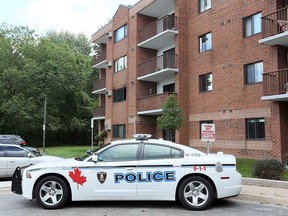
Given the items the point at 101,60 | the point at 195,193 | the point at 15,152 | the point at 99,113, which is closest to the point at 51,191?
the point at 195,193

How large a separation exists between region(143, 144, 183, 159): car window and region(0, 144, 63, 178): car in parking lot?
5.71m

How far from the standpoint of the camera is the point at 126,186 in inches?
283

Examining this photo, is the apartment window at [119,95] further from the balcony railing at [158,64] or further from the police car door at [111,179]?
the police car door at [111,179]

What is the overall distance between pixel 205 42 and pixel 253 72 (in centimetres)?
461

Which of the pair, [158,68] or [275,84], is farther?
[158,68]

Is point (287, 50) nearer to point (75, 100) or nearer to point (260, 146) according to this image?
point (260, 146)

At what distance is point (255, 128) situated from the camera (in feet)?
57.9

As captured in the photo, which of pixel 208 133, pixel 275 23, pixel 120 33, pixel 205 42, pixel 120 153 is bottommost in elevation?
pixel 120 153

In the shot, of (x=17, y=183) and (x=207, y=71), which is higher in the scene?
(x=207, y=71)

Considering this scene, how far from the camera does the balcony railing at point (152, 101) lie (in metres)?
22.6

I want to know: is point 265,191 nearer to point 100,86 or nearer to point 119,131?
point 119,131

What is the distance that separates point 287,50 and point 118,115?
A: 52.5 ft

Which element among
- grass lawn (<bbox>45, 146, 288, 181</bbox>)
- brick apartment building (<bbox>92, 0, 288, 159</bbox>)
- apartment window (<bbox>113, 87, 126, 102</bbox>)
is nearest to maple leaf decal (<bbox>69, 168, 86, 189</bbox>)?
grass lawn (<bbox>45, 146, 288, 181</bbox>)

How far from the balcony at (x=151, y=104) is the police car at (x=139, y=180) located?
14.9m
